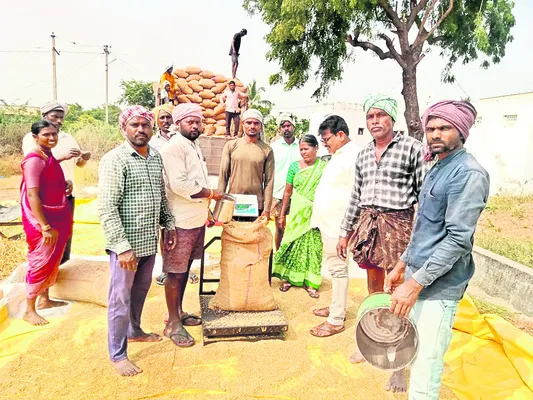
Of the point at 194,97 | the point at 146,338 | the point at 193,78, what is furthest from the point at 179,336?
the point at 193,78

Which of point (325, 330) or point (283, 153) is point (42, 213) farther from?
point (283, 153)

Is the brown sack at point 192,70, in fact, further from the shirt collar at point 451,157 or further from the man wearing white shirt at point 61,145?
the shirt collar at point 451,157

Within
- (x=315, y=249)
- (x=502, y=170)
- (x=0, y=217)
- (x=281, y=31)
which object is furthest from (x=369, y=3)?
(x=0, y=217)

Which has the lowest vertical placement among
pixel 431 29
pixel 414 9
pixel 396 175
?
pixel 396 175

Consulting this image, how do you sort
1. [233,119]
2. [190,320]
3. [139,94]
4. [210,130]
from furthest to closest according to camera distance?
[139,94]
[210,130]
[233,119]
[190,320]

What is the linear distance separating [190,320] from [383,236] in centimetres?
178

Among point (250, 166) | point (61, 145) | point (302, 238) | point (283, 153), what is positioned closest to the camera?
point (61, 145)

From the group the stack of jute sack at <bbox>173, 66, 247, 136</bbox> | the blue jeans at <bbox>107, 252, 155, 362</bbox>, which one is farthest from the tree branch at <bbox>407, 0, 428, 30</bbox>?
the blue jeans at <bbox>107, 252, 155, 362</bbox>

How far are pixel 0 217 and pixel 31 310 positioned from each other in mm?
3252

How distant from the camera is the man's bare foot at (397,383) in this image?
252cm

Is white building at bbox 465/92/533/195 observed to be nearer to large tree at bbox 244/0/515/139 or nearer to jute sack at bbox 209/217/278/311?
large tree at bbox 244/0/515/139

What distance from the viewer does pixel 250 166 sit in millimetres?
3977

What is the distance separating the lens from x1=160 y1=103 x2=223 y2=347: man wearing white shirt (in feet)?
9.34

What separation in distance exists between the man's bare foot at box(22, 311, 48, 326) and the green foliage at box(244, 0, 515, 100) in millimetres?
10236
